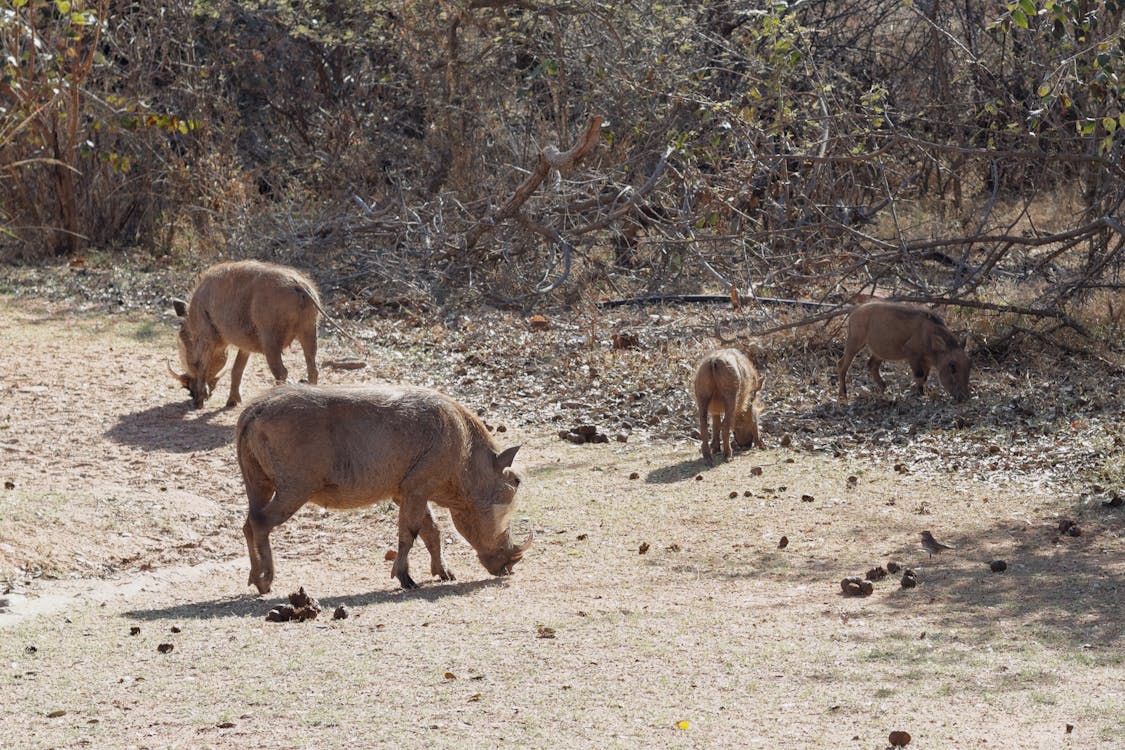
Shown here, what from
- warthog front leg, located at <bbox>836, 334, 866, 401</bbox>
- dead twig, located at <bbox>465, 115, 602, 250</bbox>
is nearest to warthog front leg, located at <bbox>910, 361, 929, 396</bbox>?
warthog front leg, located at <bbox>836, 334, 866, 401</bbox>

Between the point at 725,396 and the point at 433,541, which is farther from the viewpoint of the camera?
the point at 725,396

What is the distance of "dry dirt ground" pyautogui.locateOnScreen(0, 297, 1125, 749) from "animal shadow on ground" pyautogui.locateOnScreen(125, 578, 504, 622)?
0.03 metres

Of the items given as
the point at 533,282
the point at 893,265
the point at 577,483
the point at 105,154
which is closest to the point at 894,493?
the point at 577,483

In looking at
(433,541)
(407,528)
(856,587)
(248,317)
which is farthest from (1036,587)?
(248,317)

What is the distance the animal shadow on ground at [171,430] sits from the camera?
966cm

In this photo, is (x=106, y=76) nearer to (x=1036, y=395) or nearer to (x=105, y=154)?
(x=105, y=154)

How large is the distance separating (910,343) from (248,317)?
5.31 meters

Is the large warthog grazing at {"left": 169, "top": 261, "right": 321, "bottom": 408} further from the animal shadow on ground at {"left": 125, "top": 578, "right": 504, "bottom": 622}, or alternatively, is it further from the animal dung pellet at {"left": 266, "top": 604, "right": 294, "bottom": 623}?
the animal dung pellet at {"left": 266, "top": 604, "right": 294, "bottom": 623}

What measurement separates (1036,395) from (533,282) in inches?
229

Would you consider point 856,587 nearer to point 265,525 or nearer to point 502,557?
point 502,557

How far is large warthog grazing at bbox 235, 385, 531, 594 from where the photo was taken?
659 cm

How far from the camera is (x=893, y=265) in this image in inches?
476

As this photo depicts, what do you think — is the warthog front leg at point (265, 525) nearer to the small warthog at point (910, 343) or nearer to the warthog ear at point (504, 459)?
the warthog ear at point (504, 459)

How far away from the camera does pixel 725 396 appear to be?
31.2ft
